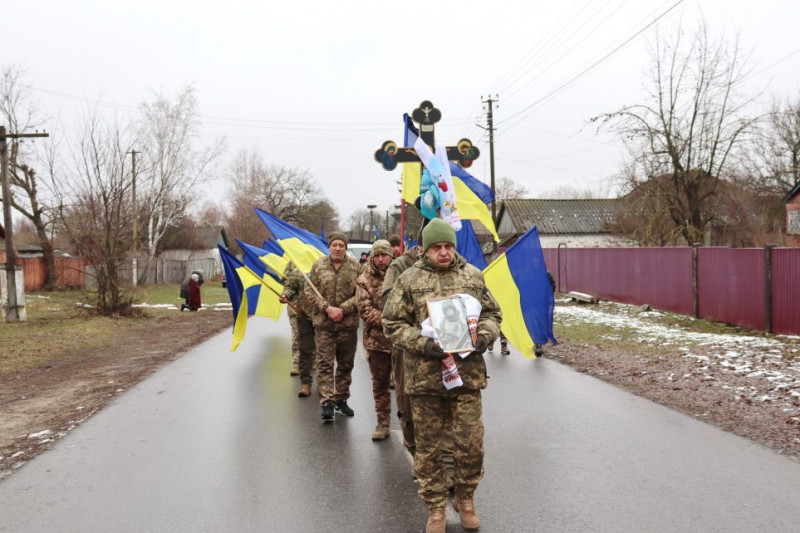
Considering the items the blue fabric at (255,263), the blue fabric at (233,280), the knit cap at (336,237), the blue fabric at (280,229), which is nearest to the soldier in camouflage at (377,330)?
the knit cap at (336,237)

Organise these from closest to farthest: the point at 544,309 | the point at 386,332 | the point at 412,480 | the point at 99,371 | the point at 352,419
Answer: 1. the point at 386,332
2. the point at 412,480
3. the point at 352,419
4. the point at 544,309
5. the point at 99,371

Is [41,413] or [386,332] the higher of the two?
[386,332]

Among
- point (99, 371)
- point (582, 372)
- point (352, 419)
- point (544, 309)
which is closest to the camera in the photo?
point (352, 419)

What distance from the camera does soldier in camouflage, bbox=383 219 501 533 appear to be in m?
3.99

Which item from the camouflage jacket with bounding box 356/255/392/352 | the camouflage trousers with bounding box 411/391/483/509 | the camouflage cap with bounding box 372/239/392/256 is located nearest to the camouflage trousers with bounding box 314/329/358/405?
the camouflage jacket with bounding box 356/255/392/352

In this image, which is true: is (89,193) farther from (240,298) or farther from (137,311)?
(240,298)

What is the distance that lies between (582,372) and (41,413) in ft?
23.2

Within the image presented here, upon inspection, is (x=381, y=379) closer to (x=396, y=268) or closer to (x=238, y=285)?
(x=396, y=268)

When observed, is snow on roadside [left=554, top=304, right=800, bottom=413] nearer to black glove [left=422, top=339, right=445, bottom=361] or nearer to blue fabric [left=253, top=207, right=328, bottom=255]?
black glove [left=422, top=339, right=445, bottom=361]

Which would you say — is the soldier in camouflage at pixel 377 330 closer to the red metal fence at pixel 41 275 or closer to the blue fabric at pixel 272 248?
the blue fabric at pixel 272 248

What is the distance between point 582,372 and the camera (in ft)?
31.7

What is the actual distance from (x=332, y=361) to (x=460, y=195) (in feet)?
8.42

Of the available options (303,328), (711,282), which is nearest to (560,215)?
(711,282)

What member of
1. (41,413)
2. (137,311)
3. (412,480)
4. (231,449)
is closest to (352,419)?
(231,449)
